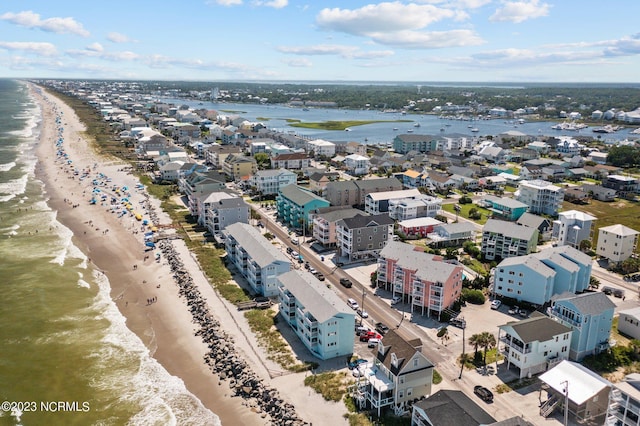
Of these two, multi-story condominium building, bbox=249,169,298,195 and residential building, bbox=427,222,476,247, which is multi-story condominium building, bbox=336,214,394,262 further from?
multi-story condominium building, bbox=249,169,298,195

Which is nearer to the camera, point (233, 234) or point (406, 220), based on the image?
point (233, 234)

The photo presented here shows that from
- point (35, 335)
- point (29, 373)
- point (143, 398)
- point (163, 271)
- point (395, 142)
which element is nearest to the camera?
point (143, 398)

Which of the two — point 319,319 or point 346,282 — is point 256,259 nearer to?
point 346,282

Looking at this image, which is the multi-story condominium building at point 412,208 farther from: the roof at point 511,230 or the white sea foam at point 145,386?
the white sea foam at point 145,386

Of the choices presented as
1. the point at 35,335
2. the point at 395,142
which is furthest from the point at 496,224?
the point at 395,142

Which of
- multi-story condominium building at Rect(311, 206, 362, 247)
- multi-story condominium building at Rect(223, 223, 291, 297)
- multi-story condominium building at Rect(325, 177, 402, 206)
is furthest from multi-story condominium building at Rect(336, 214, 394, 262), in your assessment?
multi-story condominium building at Rect(325, 177, 402, 206)

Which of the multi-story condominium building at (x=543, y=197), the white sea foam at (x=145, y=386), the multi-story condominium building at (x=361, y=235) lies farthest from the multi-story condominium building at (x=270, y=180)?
the white sea foam at (x=145, y=386)

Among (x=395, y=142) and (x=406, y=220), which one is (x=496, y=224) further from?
(x=395, y=142)

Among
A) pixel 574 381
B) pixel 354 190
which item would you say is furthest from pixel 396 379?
pixel 354 190
